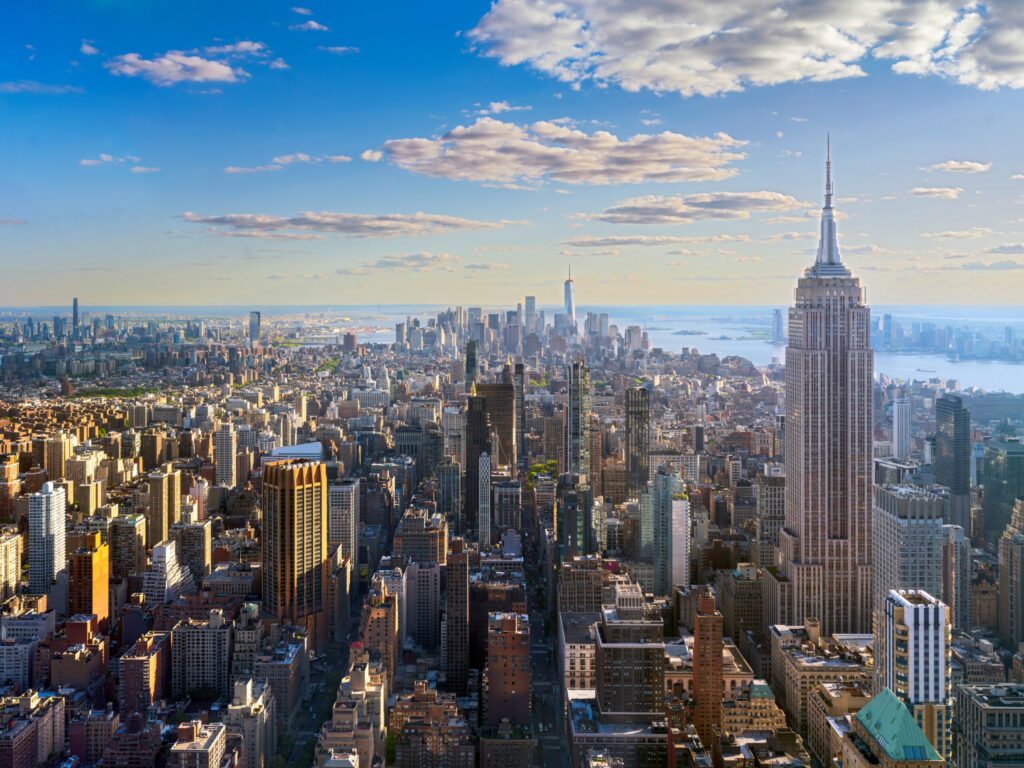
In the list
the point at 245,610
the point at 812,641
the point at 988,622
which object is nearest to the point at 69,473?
the point at 245,610

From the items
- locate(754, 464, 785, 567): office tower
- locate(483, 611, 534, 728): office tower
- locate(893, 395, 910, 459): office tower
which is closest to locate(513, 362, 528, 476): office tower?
locate(754, 464, 785, 567): office tower

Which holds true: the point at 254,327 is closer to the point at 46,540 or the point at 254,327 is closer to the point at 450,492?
the point at 46,540

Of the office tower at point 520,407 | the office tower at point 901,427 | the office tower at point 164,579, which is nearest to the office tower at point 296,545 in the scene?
the office tower at point 164,579

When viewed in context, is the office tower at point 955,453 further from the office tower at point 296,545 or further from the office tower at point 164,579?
the office tower at point 164,579

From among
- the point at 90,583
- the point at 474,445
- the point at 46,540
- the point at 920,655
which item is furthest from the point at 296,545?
the point at 920,655

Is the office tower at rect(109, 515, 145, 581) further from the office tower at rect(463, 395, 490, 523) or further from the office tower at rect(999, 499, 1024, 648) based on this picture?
the office tower at rect(999, 499, 1024, 648)

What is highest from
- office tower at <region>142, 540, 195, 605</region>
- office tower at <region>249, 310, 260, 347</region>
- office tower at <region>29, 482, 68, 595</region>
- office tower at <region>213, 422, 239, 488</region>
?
office tower at <region>249, 310, 260, 347</region>
